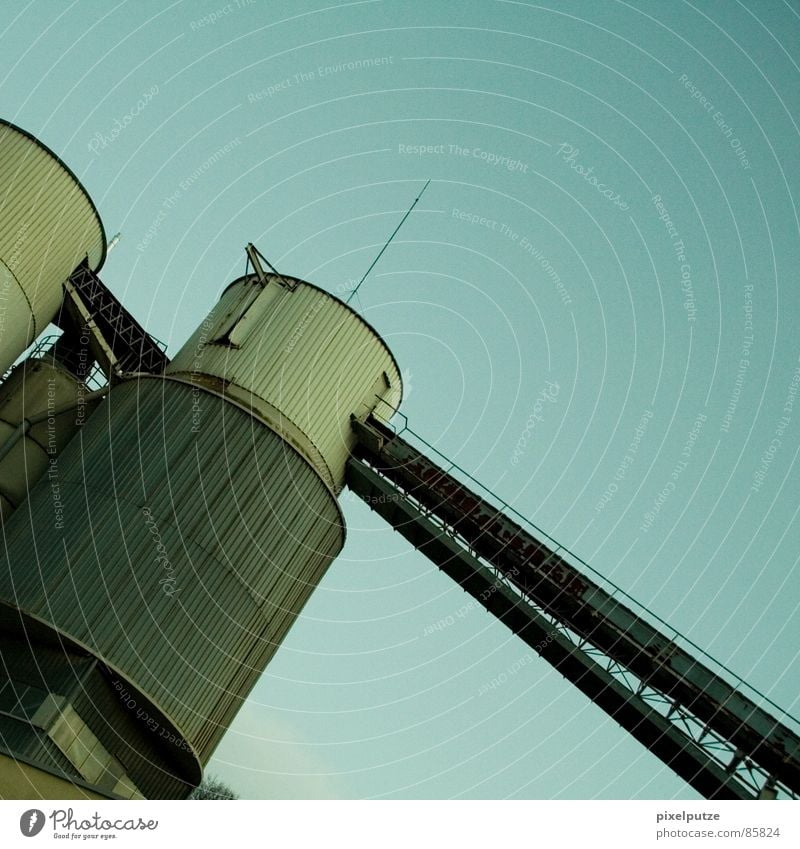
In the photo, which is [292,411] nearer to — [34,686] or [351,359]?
[351,359]

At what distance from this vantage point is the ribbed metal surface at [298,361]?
71.4 ft

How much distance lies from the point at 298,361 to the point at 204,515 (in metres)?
5.10

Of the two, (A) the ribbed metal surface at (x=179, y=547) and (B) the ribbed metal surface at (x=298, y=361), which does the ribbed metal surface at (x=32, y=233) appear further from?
(B) the ribbed metal surface at (x=298, y=361)

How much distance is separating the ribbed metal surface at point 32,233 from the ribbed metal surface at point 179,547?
4030 mm

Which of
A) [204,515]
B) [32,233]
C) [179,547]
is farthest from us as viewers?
[32,233]

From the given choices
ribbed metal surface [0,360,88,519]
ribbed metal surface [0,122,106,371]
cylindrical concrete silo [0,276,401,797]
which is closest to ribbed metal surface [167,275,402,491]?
cylindrical concrete silo [0,276,401,797]

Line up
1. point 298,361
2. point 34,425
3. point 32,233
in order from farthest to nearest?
point 34,425
point 32,233
point 298,361

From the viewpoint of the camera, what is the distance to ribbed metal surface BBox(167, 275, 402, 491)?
21766 millimetres

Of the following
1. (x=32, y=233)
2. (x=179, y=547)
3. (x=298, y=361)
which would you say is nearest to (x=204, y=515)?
(x=179, y=547)

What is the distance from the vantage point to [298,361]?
73.5ft

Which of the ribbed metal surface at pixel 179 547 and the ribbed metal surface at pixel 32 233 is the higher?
the ribbed metal surface at pixel 32 233

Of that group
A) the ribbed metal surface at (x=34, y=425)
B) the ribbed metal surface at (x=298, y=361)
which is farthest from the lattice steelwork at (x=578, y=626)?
the ribbed metal surface at (x=34, y=425)

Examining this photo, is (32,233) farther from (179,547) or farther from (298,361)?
(179,547)

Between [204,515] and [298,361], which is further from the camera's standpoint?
[298,361]
